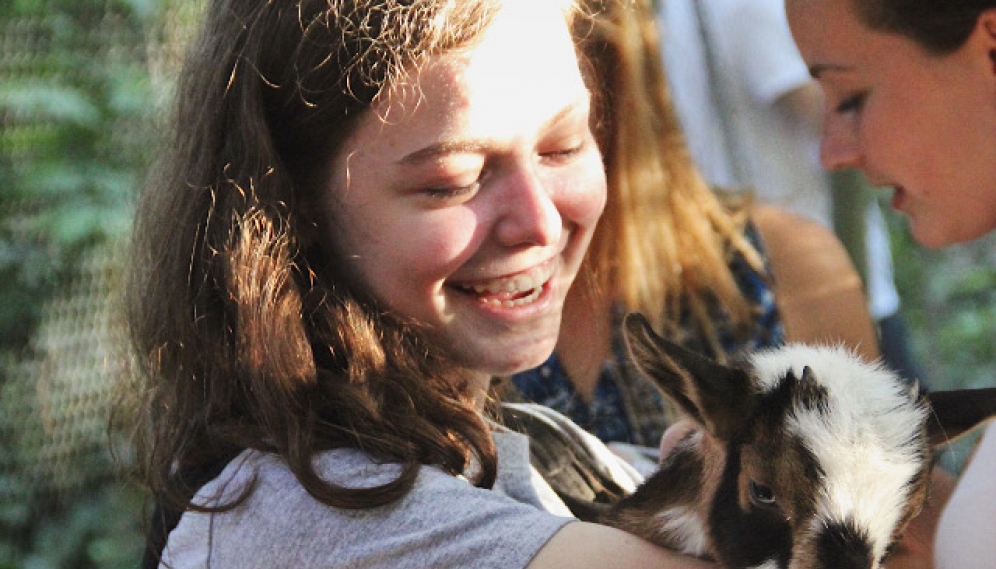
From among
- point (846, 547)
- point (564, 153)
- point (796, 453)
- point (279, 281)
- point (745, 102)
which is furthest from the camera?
point (745, 102)

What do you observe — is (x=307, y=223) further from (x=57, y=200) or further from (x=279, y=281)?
(x=57, y=200)

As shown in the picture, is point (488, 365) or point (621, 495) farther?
point (621, 495)

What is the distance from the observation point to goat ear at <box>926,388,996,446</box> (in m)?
2.03

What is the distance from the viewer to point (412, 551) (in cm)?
201

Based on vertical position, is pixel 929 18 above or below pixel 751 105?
above

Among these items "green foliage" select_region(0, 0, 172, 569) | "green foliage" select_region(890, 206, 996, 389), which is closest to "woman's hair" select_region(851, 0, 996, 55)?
"green foliage" select_region(890, 206, 996, 389)

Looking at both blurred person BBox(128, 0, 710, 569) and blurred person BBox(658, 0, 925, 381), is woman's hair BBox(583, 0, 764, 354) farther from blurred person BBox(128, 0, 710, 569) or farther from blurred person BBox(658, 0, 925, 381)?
blurred person BBox(128, 0, 710, 569)

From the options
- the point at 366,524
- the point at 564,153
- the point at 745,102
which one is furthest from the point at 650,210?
the point at 366,524

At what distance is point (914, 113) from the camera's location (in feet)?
7.27

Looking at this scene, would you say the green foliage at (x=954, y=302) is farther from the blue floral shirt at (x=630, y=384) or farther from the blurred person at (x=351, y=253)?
the blurred person at (x=351, y=253)

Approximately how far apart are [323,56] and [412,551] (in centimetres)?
98

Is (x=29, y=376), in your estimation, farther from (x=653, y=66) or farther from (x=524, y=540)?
(x=524, y=540)

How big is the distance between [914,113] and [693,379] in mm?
664

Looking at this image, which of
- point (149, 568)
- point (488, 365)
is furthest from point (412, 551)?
point (149, 568)
